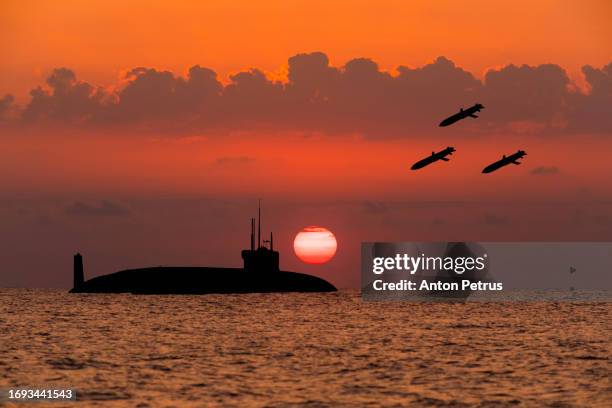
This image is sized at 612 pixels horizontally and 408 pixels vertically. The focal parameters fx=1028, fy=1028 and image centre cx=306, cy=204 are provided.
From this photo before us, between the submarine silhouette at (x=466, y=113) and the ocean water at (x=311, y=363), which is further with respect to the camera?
the submarine silhouette at (x=466, y=113)

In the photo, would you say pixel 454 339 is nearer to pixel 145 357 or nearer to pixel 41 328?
pixel 145 357

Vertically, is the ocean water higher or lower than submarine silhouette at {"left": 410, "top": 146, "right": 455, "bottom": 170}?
lower

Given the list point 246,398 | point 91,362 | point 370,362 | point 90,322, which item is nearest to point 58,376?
point 91,362

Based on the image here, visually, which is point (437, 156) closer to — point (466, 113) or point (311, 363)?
point (466, 113)

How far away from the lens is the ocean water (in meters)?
49.9

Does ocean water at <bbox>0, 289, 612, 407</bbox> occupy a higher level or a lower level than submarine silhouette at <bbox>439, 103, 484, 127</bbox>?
lower

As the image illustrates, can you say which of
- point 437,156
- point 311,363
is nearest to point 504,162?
point 437,156

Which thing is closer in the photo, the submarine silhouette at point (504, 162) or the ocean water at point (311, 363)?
the ocean water at point (311, 363)

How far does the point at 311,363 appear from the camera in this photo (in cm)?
6538

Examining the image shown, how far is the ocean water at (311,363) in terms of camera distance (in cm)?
4994

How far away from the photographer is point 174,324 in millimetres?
111750

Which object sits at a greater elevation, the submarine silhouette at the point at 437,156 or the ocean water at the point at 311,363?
the submarine silhouette at the point at 437,156

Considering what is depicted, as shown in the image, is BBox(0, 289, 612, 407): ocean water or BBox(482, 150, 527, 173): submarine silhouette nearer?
BBox(0, 289, 612, 407): ocean water

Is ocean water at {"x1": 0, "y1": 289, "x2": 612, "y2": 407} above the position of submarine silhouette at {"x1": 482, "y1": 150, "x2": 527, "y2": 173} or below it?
below
